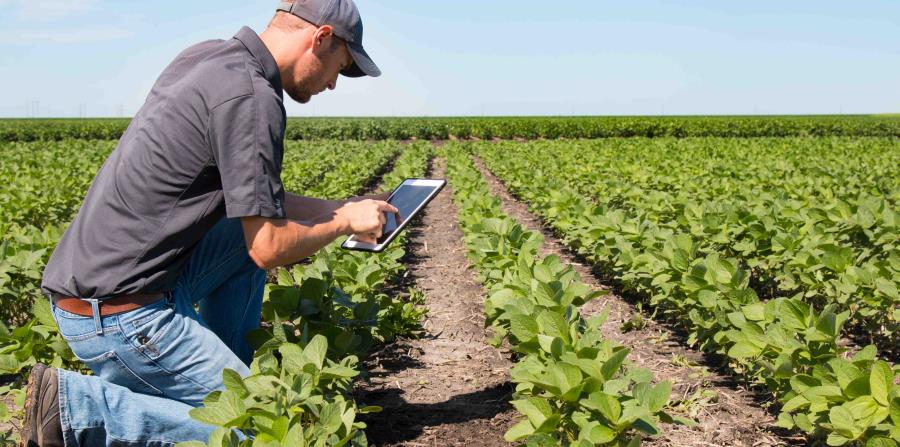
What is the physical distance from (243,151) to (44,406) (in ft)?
3.59

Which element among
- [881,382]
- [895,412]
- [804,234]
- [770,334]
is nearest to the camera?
[895,412]

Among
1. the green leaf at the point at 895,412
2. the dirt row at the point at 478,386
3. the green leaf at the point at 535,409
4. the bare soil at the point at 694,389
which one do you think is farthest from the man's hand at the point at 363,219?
the green leaf at the point at 895,412

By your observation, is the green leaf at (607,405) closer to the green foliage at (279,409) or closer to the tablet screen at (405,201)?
the green foliage at (279,409)

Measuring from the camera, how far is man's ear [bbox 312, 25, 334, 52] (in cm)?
237

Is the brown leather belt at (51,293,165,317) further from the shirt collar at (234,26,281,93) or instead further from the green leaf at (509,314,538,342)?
the green leaf at (509,314,538,342)

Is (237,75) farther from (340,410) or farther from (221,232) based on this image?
(340,410)

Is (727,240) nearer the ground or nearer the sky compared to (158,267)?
nearer the ground

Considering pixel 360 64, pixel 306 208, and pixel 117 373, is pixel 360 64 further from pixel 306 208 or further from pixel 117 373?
pixel 117 373

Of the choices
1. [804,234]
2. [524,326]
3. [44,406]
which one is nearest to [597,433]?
[524,326]

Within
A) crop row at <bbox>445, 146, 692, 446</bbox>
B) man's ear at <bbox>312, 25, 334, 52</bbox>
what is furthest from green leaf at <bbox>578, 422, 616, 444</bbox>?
man's ear at <bbox>312, 25, 334, 52</bbox>

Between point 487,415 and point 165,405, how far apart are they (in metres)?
1.50

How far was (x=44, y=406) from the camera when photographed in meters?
2.35

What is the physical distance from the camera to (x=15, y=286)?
418 centimetres

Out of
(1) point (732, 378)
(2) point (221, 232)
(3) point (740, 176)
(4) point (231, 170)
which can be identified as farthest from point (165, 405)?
(3) point (740, 176)
